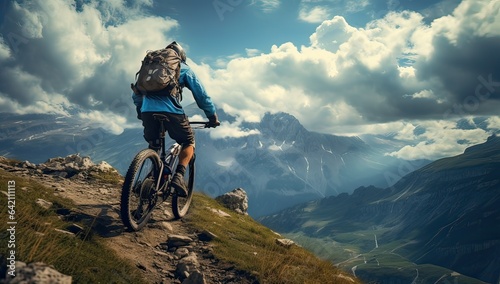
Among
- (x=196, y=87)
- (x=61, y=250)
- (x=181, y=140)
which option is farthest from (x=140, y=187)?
(x=196, y=87)

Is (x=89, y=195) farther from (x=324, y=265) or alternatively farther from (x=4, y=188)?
(x=324, y=265)

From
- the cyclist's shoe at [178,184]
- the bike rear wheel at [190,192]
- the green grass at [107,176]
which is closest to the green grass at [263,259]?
the bike rear wheel at [190,192]

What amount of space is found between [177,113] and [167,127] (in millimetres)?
483

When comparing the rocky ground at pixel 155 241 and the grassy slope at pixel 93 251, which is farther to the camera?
the rocky ground at pixel 155 241

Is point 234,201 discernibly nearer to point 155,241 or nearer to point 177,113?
point 155,241

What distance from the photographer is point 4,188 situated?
786cm

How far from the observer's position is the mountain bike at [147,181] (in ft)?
22.5

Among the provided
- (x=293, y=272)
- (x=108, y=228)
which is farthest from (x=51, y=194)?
(x=293, y=272)

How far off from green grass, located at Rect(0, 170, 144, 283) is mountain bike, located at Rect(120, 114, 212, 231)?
975mm

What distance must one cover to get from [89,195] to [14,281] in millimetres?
7855

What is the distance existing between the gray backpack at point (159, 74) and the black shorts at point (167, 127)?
0.57 metres

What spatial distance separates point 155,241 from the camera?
26.3 ft

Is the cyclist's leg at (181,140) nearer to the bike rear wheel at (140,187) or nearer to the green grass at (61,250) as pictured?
the bike rear wheel at (140,187)

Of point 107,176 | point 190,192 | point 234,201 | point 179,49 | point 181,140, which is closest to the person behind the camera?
point 179,49
